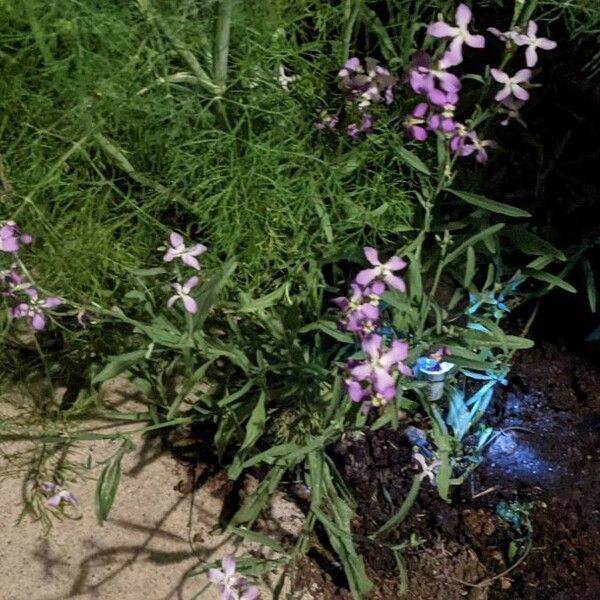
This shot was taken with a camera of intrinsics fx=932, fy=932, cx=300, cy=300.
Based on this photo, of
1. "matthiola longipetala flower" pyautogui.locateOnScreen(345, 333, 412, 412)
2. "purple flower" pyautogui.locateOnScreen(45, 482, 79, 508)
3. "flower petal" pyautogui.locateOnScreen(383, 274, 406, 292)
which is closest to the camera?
"matthiola longipetala flower" pyautogui.locateOnScreen(345, 333, 412, 412)

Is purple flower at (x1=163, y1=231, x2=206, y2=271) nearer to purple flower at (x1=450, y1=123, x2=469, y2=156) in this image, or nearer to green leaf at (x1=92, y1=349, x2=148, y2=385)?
green leaf at (x1=92, y1=349, x2=148, y2=385)

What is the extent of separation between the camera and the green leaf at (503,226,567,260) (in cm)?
159

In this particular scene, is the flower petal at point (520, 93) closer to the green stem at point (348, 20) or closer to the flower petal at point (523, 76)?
the flower petal at point (523, 76)

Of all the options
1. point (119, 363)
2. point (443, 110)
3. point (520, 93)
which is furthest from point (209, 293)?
point (520, 93)

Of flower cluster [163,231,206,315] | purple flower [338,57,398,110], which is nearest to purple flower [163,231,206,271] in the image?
flower cluster [163,231,206,315]

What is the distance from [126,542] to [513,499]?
2.30ft

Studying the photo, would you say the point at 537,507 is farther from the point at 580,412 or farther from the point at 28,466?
the point at 28,466

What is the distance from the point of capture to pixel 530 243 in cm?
161

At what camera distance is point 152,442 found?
1.77 m

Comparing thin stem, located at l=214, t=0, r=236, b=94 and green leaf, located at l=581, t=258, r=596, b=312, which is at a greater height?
thin stem, located at l=214, t=0, r=236, b=94

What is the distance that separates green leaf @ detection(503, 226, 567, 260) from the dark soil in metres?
0.31

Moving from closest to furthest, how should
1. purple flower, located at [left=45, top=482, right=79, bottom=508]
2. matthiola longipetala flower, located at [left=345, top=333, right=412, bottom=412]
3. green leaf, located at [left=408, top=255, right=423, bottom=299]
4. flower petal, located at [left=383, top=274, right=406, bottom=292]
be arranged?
matthiola longipetala flower, located at [left=345, top=333, right=412, bottom=412] → flower petal, located at [left=383, top=274, right=406, bottom=292] → green leaf, located at [left=408, top=255, right=423, bottom=299] → purple flower, located at [left=45, top=482, right=79, bottom=508]

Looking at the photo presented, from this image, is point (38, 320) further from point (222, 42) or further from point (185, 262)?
point (222, 42)

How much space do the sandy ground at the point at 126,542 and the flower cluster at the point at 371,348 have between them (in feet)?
1.67
